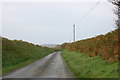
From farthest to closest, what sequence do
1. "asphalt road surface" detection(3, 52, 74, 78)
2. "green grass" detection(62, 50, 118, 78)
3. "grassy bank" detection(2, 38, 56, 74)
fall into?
"grassy bank" detection(2, 38, 56, 74) → "asphalt road surface" detection(3, 52, 74, 78) → "green grass" detection(62, 50, 118, 78)

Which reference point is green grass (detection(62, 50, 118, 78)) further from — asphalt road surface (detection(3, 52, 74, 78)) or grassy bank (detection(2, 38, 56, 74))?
grassy bank (detection(2, 38, 56, 74))

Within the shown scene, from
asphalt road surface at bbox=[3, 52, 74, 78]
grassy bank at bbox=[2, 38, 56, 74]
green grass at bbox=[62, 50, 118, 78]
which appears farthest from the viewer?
grassy bank at bbox=[2, 38, 56, 74]

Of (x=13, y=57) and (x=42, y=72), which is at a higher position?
(x=13, y=57)

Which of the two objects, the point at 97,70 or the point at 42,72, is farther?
the point at 42,72

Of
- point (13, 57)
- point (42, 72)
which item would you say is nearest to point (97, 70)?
point (42, 72)

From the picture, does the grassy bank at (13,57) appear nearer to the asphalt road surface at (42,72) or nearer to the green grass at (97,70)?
the asphalt road surface at (42,72)

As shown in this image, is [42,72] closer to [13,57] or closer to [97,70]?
[97,70]

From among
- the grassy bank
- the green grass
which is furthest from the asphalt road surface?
the grassy bank

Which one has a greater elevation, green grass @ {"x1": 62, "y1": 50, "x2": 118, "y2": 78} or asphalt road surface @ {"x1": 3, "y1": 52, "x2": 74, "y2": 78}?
green grass @ {"x1": 62, "y1": 50, "x2": 118, "y2": 78}

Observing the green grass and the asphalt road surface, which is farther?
the asphalt road surface

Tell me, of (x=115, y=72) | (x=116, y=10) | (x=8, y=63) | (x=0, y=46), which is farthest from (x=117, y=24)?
(x=0, y=46)

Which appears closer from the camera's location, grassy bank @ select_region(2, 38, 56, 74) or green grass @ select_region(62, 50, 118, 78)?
green grass @ select_region(62, 50, 118, 78)

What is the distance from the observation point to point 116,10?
16.9m

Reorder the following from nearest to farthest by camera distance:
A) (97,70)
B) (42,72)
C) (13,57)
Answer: (97,70)
(42,72)
(13,57)
